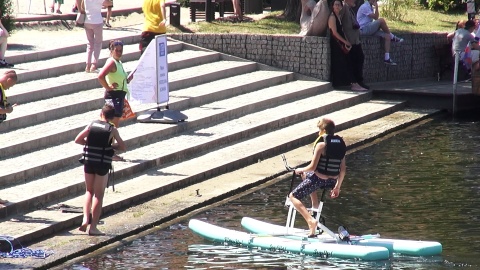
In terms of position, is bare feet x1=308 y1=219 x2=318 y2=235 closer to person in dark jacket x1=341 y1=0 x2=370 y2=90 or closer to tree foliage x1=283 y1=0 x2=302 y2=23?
person in dark jacket x1=341 y1=0 x2=370 y2=90

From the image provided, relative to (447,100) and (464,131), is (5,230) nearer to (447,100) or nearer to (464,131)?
(464,131)

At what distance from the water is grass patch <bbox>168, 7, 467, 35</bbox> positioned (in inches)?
246

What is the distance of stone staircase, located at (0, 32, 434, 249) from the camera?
14281mm

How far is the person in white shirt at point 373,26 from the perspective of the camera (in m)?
23.6

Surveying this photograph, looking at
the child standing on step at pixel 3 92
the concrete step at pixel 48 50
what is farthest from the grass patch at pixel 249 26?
the child standing on step at pixel 3 92

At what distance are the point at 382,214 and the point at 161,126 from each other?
200 inches

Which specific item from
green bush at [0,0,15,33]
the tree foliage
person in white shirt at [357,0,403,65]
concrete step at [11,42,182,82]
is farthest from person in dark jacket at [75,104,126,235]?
the tree foliage

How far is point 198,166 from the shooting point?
16.4 metres

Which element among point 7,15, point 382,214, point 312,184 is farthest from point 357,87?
point 312,184

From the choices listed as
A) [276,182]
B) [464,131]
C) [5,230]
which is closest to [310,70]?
[464,131]

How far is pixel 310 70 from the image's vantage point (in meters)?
23.0

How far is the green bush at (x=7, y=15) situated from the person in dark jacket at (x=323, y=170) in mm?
9976

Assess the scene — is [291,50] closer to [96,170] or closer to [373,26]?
[373,26]

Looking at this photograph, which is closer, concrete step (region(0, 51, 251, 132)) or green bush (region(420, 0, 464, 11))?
concrete step (region(0, 51, 251, 132))
